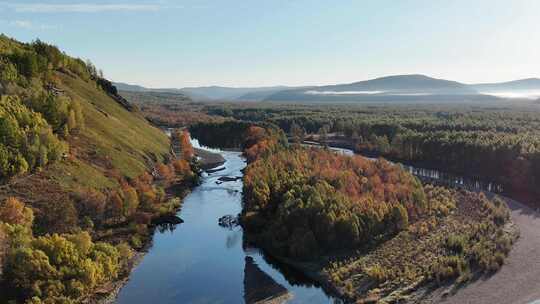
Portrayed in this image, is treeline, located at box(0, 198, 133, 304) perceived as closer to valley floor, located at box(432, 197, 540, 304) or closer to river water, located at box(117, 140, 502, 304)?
river water, located at box(117, 140, 502, 304)

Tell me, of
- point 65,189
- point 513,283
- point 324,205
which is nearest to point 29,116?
point 65,189

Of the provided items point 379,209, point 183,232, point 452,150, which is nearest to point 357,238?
point 379,209

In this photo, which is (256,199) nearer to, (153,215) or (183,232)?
(183,232)

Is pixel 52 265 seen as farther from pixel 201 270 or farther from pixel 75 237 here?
pixel 201 270

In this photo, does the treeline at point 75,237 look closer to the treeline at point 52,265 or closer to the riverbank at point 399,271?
the treeline at point 52,265

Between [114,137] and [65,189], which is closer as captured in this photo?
[65,189]

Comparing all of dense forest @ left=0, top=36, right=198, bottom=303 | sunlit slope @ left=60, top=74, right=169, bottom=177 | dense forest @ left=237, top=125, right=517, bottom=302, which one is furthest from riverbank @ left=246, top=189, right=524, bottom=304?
sunlit slope @ left=60, top=74, right=169, bottom=177

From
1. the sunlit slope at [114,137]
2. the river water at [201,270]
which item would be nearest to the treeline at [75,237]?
the river water at [201,270]
